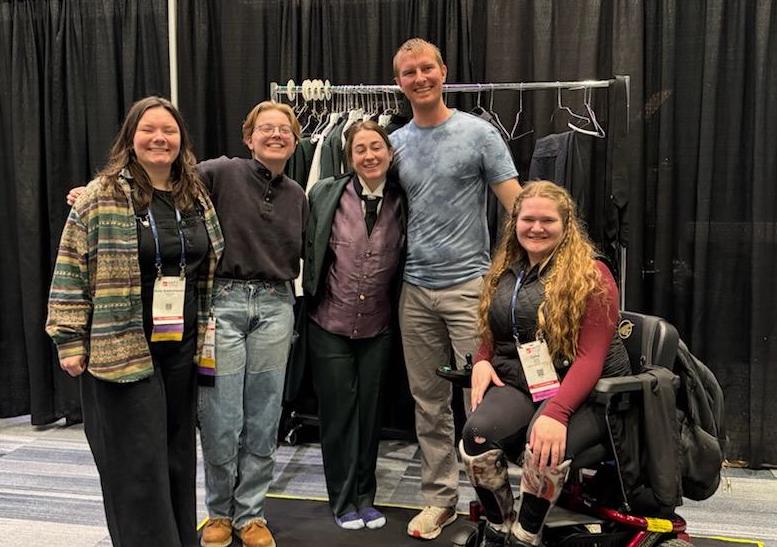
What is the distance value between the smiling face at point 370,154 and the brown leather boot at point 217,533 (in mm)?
1304

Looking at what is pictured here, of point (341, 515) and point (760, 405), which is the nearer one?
point (341, 515)

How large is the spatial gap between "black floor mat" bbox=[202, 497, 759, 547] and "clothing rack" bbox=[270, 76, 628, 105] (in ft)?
5.61

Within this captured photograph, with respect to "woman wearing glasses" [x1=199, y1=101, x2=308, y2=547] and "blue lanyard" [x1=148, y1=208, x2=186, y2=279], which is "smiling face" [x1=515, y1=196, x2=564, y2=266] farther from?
"blue lanyard" [x1=148, y1=208, x2=186, y2=279]

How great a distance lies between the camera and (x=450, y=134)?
2410mm

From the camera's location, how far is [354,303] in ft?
8.11

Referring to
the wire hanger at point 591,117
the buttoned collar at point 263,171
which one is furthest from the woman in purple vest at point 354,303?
the wire hanger at point 591,117

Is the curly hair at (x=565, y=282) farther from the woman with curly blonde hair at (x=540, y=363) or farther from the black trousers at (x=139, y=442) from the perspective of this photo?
the black trousers at (x=139, y=442)

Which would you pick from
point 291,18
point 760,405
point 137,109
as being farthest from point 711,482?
point 291,18

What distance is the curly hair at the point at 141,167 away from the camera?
1973mm

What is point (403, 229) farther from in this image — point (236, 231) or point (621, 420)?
point (621, 420)

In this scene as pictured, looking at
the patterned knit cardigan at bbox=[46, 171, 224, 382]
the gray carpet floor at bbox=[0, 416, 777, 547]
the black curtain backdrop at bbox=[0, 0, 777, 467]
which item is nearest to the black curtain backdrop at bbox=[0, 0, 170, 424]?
the black curtain backdrop at bbox=[0, 0, 777, 467]

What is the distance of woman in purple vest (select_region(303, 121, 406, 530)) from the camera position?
8.08 ft

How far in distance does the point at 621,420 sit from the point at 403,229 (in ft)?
3.31

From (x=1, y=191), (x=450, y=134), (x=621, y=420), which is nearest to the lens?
(x=621, y=420)
